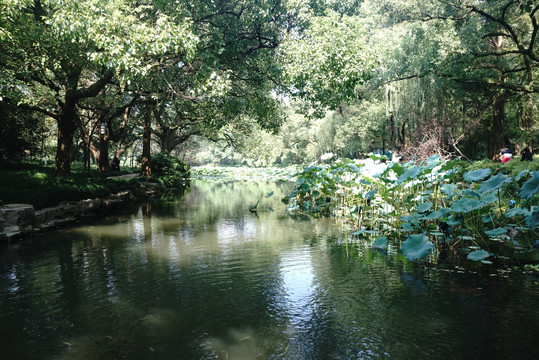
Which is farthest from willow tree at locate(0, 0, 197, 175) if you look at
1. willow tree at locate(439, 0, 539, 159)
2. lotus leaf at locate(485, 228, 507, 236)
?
willow tree at locate(439, 0, 539, 159)

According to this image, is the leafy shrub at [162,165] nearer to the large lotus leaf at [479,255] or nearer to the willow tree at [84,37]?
the willow tree at [84,37]

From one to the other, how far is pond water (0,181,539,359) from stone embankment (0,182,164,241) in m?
0.74

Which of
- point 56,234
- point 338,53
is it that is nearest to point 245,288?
point 56,234

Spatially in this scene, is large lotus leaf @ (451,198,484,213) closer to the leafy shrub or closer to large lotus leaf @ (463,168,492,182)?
large lotus leaf @ (463,168,492,182)

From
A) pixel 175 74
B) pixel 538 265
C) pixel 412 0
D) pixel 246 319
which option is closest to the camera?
pixel 246 319

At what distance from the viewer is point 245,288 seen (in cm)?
381

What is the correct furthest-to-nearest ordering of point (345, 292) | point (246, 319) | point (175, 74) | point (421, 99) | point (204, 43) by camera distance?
point (421, 99)
point (175, 74)
point (204, 43)
point (345, 292)
point (246, 319)

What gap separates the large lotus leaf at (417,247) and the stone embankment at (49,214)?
6565mm

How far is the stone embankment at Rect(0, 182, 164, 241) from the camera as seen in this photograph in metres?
6.08

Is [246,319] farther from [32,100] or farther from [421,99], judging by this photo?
[421,99]

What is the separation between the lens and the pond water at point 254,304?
256 centimetres

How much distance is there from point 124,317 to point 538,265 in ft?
15.9

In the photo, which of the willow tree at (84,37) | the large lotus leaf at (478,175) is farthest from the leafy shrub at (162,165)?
the large lotus leaf at (478,175)

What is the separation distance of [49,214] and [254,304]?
6059 mm
